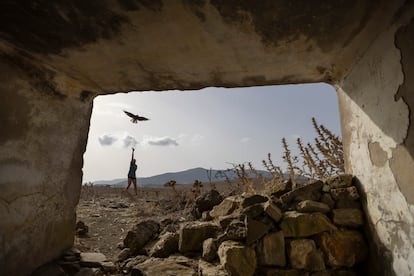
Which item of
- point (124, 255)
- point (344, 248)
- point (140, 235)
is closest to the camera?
point (344, 248)

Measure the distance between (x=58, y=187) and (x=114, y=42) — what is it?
1.30 metres

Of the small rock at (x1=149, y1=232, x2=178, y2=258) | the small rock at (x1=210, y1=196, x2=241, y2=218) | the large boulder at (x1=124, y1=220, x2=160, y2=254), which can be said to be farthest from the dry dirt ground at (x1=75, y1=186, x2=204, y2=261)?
the small rock at (x1=210, y1=196, x2=241, y2=218)

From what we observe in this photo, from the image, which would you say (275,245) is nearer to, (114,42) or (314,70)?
(314,70)

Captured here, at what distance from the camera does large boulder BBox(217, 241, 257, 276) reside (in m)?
1.79

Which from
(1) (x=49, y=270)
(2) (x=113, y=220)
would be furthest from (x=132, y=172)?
(1) (x=49, y=270)

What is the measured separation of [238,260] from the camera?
1817 mm

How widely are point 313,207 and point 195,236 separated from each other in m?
1.09

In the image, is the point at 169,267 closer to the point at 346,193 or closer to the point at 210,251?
the point at 210,251

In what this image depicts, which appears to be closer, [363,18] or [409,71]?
[409,71]

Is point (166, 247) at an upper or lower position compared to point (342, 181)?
lower

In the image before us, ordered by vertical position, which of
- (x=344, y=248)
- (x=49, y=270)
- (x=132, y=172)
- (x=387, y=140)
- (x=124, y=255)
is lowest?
(x=124, y=255)

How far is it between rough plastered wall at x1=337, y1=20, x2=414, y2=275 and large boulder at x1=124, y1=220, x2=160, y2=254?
7.56ft

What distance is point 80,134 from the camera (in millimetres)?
2279

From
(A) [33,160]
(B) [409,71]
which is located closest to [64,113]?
(A) [33,160]
